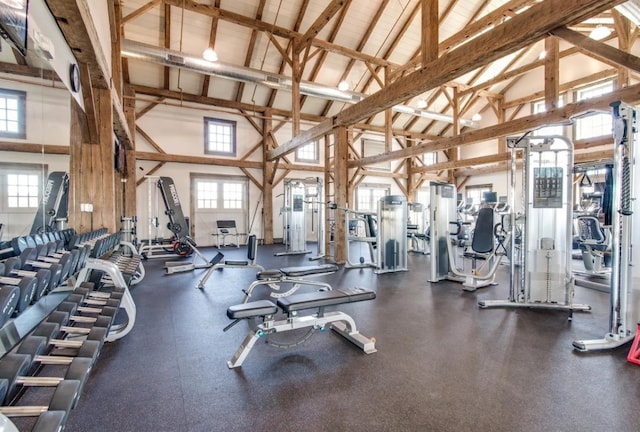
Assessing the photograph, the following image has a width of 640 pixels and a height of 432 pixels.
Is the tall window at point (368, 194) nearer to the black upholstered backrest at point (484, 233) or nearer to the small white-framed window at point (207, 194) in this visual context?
the small white-framed window at point (207, 194)

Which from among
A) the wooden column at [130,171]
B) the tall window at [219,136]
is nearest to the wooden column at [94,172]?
the wooden column at [130,171]

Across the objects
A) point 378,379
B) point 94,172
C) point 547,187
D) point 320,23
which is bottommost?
point 378,379

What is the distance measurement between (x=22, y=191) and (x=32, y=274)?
209 centimetres

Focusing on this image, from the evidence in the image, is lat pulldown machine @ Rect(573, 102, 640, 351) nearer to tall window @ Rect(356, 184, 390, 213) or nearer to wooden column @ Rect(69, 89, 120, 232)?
wooden column @ Rect(69, 89, 120, 232)

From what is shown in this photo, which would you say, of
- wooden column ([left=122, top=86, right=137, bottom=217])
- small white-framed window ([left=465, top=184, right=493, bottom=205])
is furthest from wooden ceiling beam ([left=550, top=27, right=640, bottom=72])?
small white-framed window ([left=465, top=184, right=493, bottom=205])

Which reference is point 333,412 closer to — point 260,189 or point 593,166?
point 593,166

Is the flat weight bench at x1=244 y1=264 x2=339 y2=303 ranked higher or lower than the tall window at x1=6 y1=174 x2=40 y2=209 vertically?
lower

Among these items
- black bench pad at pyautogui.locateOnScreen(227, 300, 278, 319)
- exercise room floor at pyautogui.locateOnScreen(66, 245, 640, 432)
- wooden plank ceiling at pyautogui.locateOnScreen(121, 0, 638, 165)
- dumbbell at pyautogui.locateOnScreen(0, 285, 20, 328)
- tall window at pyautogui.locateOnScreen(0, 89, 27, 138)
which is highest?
wooden plank ceiling at pyautogui.locateOnScreen(121, 0, 638, 165)

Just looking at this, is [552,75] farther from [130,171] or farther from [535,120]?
[130,171]

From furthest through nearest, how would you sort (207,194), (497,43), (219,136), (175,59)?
(219,136)
(207,194)
(175,59)
(497,43)

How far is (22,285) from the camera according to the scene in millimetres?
1278

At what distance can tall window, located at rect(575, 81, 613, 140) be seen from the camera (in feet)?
29.9

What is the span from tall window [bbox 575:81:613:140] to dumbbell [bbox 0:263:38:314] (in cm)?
1194

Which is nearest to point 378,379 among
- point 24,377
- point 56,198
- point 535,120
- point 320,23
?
point 24,377
